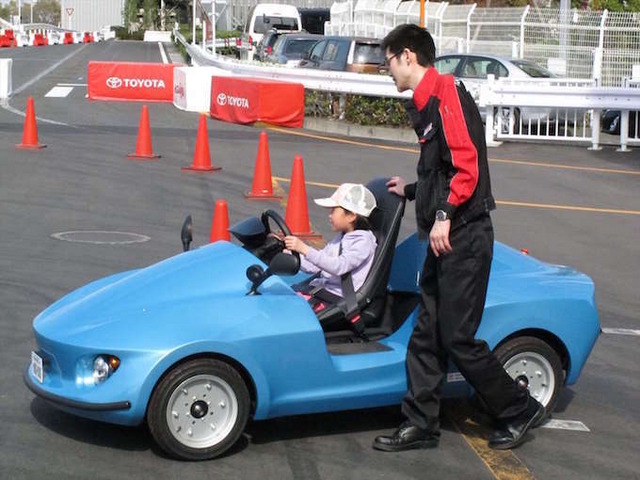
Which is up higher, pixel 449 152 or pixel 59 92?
pixel 449 152

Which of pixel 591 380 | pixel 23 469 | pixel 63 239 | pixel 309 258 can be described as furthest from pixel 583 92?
pixel 23 469

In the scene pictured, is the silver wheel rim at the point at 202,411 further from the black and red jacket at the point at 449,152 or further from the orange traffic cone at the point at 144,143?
the orange traffic cone at the point at 144,143

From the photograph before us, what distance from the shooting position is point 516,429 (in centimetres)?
573

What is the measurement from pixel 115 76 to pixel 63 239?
17.4 metres

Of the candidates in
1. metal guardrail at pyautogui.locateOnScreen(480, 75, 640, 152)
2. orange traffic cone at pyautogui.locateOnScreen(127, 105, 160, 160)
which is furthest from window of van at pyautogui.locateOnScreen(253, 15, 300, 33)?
orange traffic cone at pyautogui.locateOnScreen(127, 105, 160, 160)

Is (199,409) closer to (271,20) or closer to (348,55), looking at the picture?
(348,55)

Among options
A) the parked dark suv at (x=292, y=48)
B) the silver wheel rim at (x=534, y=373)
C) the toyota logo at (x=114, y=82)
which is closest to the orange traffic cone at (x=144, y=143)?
the toyota logo at (x=114, y=82)

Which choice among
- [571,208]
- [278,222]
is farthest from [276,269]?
[571,208]

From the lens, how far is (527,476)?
5438 millimetres

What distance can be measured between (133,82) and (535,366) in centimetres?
2293

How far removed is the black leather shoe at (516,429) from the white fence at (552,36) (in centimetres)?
2148

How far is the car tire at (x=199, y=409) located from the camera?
531 cm

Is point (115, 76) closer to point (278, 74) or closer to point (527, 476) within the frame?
point (278, 74)

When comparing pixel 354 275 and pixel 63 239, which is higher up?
pixel 354 275
